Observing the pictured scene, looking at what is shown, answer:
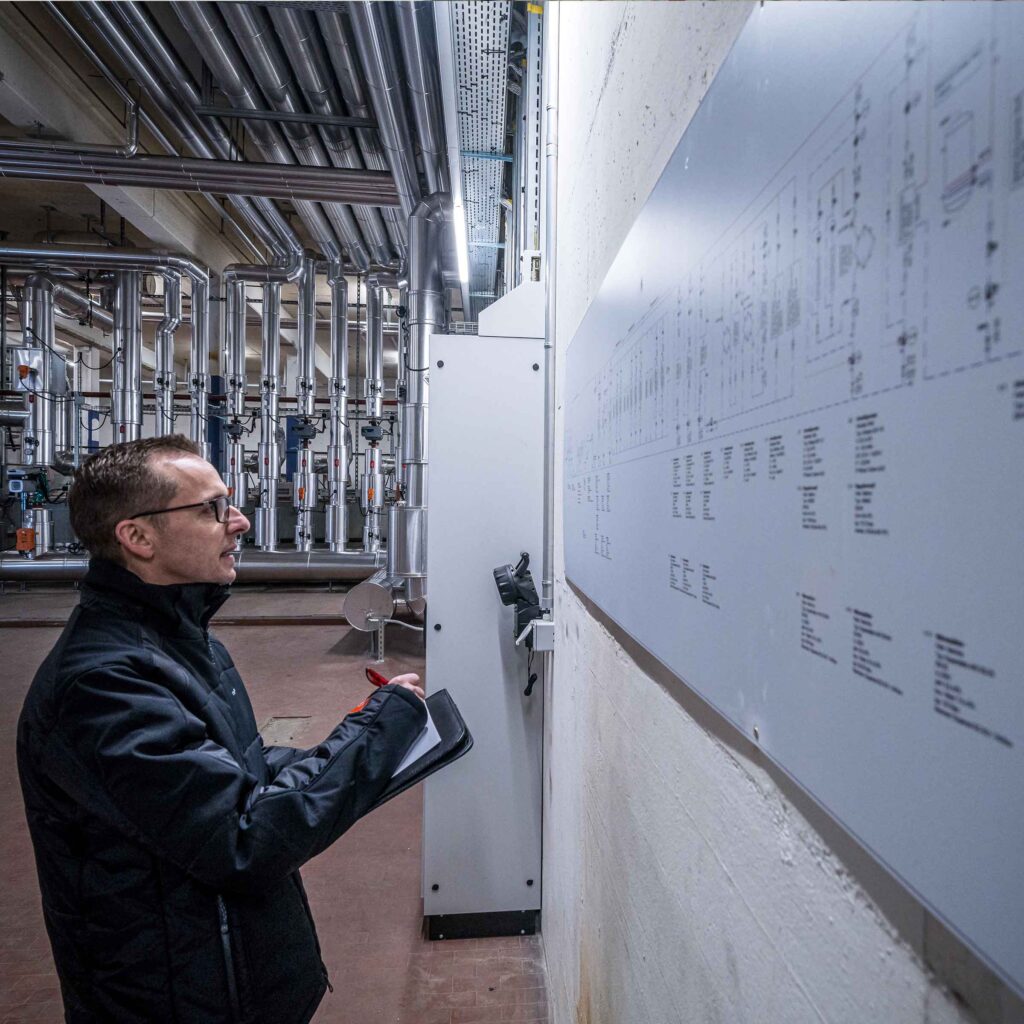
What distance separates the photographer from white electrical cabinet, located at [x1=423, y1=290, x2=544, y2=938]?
1.67 metres

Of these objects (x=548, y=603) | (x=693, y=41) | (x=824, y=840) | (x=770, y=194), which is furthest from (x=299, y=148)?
(x=824, y=840)

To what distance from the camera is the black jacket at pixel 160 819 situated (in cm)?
73

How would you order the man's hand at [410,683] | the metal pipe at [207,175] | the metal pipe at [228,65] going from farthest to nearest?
the metal pipe at [207,175], the metal pipe at [228,65], the man's hand at [410,683]

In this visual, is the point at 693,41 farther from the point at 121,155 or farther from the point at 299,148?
the point at 121,155

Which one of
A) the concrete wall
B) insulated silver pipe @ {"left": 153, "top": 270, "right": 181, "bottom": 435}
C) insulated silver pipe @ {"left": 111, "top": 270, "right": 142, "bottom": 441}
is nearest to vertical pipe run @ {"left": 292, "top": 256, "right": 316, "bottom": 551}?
insulated silver pipe @ {"left": 153, "top": 270, "right": 181, "bottom": 435}

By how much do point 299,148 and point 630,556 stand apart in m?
3.50

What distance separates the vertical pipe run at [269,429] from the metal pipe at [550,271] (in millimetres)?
4169

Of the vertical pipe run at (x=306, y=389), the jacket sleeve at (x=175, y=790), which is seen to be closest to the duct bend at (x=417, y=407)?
the vertical pipe run at (x=306, y=389)

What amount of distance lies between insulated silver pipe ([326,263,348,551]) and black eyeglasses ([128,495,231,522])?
4405mm

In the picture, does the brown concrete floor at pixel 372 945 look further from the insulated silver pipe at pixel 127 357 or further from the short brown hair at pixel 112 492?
the insulated silver pipe at pixel 127 357

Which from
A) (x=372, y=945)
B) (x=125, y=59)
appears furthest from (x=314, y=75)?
(x=372, y=945)

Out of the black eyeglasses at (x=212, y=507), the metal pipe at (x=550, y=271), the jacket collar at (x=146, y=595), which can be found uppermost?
the metal pipe at (x=550, y=271)

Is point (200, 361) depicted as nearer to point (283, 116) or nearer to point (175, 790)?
point (283, 116)

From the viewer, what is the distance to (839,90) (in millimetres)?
295
